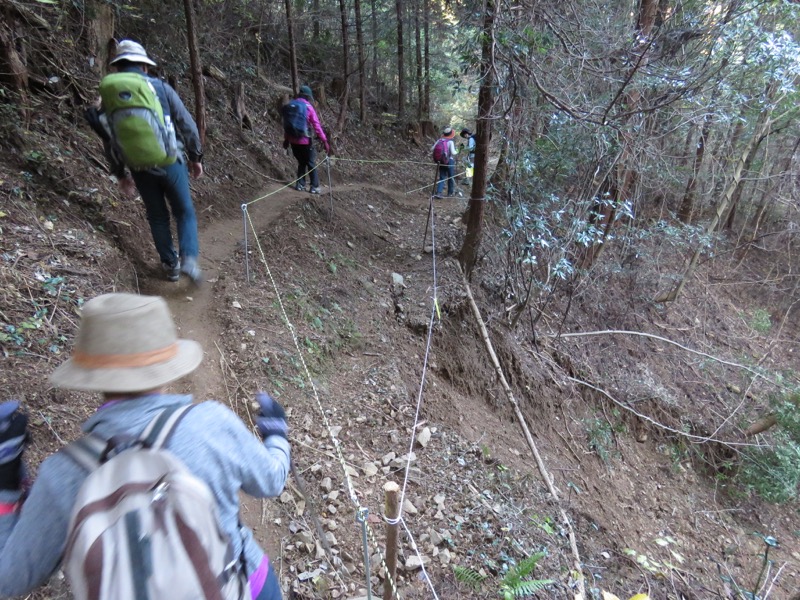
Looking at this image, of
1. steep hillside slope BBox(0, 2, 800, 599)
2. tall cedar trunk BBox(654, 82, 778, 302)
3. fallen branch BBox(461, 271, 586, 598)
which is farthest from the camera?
tall cedar trunk BBox(654, 82, 778, 302)

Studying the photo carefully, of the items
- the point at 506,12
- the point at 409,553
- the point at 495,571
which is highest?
the point at 506,12

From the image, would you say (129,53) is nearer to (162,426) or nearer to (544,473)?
(162,426)

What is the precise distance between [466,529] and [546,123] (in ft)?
21.8

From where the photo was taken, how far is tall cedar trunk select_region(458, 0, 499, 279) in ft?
20.1

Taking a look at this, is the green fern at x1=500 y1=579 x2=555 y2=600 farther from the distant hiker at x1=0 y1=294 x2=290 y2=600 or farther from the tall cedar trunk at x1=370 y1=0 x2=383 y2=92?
the tall cedar trunk at x1=370 y1=0 x2=383 y2=92

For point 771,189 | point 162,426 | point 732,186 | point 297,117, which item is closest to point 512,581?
point 162,426

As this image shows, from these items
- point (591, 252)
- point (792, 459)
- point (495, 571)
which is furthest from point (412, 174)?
point (495, 571)

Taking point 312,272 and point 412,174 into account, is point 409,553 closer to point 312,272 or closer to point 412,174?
point 312,272

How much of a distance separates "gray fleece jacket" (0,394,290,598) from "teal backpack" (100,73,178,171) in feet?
10.6

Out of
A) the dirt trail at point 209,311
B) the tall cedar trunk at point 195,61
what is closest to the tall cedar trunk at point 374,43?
the tall cedar trunk at point 195,61

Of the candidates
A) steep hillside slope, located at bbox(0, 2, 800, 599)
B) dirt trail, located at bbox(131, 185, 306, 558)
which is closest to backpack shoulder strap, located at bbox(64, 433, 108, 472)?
steep hillside slope, located at bbox(0, 2, 800, 599)

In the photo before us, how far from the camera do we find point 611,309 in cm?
1181

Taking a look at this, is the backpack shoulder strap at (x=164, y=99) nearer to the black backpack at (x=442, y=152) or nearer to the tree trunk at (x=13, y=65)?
the tree trunk at (x=13, y=65)

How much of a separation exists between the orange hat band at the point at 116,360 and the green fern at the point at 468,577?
3.43m
